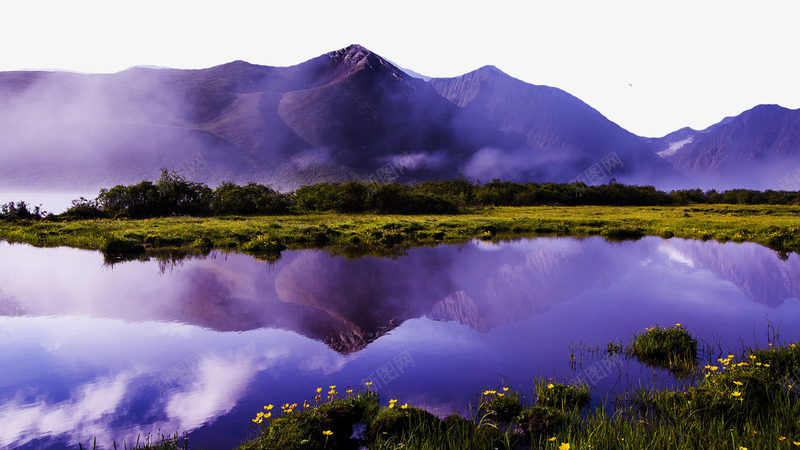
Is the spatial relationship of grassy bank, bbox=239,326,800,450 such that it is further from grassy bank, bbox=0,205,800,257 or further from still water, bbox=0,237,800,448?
grassy bank, bbox=0,205,800,257

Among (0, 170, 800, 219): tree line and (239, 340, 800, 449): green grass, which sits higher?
(0, 170, 800, 219): tree line

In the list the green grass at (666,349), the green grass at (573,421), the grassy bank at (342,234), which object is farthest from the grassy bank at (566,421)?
the grassy bank at (342,234)

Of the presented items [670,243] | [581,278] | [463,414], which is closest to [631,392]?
[463,414]

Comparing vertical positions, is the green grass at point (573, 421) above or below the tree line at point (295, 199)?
below

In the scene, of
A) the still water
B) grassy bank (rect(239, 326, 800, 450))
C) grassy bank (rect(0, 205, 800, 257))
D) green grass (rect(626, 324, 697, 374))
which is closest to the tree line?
grassy bank (rect(0, 205, 800, 257))

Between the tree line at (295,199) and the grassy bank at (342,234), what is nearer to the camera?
the grassy bank at (342,234)

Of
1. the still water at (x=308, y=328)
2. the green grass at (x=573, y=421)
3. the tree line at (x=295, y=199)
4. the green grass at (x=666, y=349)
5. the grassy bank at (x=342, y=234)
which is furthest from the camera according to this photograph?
the tree line at (x=295, y=199)

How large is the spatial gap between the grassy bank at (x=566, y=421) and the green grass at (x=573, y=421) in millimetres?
15

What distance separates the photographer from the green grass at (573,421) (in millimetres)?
5062

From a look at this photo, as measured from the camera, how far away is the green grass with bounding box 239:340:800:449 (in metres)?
5.06

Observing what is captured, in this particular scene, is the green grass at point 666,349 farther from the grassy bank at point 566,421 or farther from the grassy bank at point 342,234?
the grassy bank at point 342,234

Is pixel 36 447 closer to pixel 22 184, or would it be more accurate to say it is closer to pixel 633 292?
pixel 633 292

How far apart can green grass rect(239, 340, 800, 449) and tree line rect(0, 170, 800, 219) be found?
4685 cm

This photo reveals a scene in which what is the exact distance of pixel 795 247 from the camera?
26.1 meters
